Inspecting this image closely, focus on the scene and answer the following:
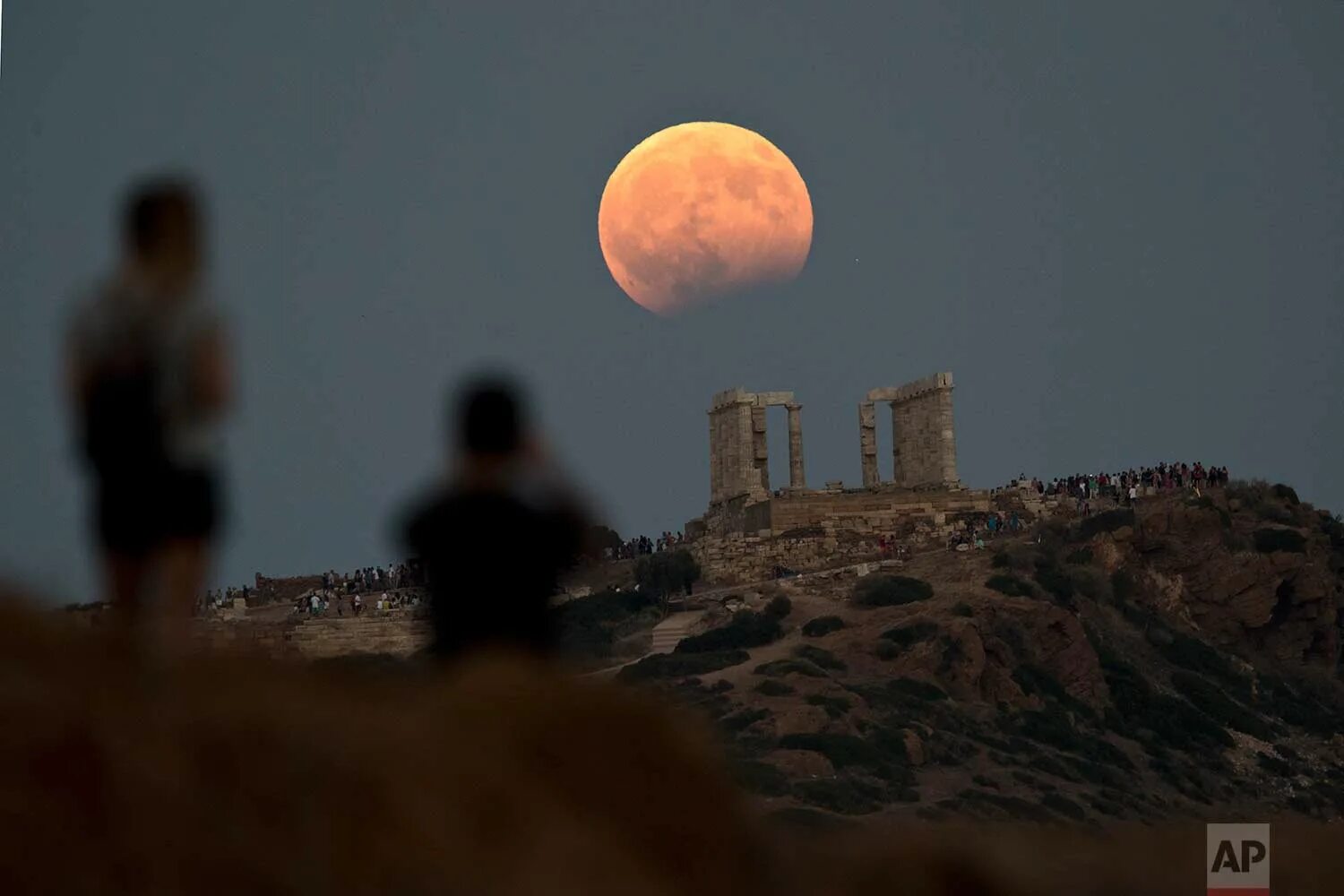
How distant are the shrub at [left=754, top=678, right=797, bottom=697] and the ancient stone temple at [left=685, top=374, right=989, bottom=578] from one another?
18457mm

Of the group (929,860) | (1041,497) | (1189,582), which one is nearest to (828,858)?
(929,860)

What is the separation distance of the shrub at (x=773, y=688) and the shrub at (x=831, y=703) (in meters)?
0.35

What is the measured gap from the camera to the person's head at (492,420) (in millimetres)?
5441

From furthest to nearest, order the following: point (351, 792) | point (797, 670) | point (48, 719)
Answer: point (797, 670) → point (351, 792) → point (48, 719)

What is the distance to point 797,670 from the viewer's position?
28.5 metres

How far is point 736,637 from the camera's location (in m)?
33.4

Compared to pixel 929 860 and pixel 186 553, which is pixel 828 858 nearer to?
pixel 929 860

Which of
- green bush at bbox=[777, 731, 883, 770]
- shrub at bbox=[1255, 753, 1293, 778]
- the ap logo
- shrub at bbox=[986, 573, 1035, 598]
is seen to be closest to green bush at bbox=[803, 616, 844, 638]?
shrub at bbox=[986, 573, 1035, 598]

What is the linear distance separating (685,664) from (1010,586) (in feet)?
29.1

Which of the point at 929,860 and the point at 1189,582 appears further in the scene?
the point at 1189,582

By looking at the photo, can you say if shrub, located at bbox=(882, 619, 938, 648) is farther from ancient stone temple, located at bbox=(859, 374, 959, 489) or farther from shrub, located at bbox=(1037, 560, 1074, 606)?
ancient stone temple, located at bbox=(859, 374, 959, 489)

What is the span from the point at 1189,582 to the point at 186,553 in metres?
38.8

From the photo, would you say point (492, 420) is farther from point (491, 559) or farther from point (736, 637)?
point (736, 637)

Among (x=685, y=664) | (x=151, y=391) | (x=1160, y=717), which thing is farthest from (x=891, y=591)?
(x=151, y=391)
